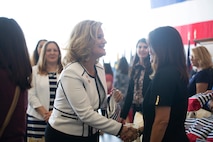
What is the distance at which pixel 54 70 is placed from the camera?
2.60 metres

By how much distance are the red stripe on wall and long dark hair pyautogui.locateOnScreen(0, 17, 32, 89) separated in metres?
3.35

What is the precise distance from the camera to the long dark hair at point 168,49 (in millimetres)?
1543

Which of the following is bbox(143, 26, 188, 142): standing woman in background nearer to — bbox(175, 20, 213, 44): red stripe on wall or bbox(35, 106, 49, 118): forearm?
bbox(35, 106, 49, 118): forearm

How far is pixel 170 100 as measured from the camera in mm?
1491

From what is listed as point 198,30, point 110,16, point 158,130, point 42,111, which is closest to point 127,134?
point 158,130

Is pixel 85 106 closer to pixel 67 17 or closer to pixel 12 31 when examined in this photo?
pixel 12 31

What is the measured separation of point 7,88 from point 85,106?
1.49 feet

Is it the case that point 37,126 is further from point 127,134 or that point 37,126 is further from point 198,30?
point 198,30

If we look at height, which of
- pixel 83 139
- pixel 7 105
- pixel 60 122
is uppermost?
pixel 7 105

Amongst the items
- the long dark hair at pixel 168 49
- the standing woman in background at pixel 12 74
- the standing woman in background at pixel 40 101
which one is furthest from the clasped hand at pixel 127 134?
the standing woman in background at pixel 40 101

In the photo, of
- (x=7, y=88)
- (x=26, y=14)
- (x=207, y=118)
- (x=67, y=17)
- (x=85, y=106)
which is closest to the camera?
(x=7, y=88)

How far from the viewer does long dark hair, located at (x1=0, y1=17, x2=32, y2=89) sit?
1.27 meters

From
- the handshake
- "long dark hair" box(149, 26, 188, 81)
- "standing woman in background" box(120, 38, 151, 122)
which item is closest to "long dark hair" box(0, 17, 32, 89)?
the handshake

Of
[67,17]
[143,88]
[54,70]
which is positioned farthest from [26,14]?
[143,88]
